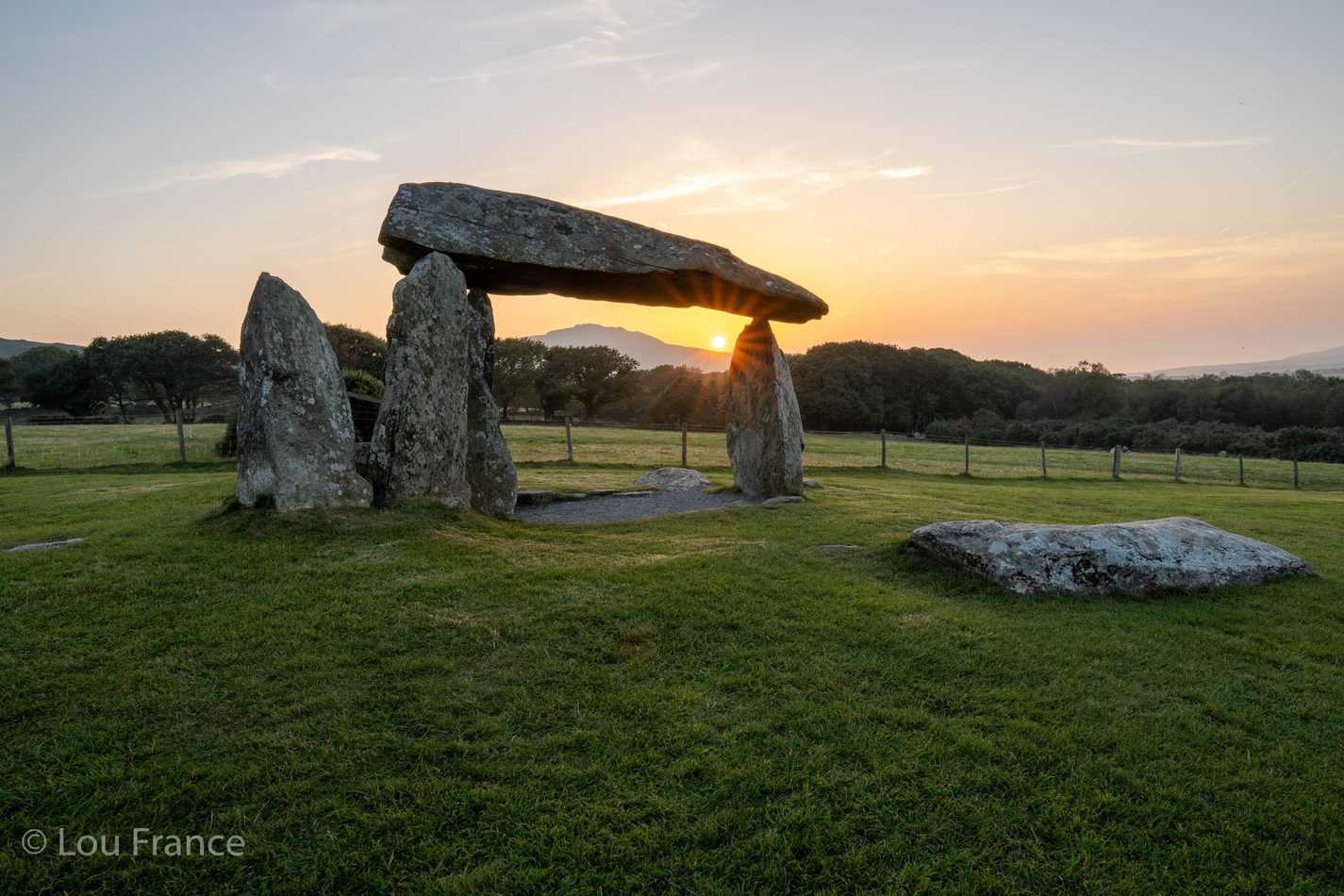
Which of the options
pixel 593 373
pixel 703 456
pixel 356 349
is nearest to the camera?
pixel 703 456

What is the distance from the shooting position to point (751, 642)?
5691mm

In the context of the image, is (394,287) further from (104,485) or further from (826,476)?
(826,476)

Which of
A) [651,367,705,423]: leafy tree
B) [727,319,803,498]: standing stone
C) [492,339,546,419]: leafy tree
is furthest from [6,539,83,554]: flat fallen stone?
[651,367,705,423]: leafy tree

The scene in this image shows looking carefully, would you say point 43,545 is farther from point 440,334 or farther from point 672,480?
point 672,480

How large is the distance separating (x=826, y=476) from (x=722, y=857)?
804 inches

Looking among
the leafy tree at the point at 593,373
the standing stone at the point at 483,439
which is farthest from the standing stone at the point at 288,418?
the leafy tree at the point at 593,373

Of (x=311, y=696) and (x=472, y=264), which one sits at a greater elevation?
(x=472, y=264)

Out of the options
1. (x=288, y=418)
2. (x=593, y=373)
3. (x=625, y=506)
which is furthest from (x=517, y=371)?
(x=288, y=418)

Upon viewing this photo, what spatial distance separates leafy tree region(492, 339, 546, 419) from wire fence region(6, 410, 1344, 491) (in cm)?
2476

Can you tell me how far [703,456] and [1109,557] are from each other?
22.0m

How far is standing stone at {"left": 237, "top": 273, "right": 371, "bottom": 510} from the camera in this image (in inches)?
324

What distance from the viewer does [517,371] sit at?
6556 centimetres

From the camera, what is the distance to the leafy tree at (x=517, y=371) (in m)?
64.0

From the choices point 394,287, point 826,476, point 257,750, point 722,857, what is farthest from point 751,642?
point 826,476
